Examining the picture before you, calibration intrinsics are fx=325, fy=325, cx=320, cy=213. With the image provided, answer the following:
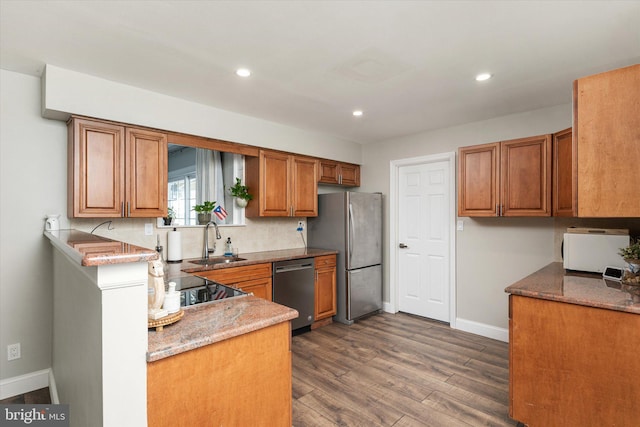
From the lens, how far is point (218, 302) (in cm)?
161

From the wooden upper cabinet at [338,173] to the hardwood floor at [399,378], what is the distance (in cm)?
195

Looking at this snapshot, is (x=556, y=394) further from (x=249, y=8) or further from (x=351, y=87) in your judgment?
(x=249, y=8)

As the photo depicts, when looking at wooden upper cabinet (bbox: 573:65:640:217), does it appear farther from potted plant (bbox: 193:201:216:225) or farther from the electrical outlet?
the electrical outlet

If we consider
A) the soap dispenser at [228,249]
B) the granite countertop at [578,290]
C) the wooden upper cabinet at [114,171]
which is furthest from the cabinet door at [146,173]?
the granite countertop at [578,290]

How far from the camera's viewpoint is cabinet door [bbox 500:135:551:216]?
2.93 m

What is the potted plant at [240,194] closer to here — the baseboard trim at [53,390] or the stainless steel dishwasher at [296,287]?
the stainless steel dishwasher at [296,287]

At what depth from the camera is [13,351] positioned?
249 centimetres

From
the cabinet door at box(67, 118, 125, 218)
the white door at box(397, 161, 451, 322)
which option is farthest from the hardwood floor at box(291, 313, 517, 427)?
the cabinet door at box(67, 118, 125, 218)

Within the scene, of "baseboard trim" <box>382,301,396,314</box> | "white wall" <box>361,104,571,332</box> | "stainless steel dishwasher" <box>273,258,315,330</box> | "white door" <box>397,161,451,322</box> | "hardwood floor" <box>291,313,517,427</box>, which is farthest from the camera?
"baseboard trim" <box>382,301,396,314</box>

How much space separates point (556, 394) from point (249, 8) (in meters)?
2.75

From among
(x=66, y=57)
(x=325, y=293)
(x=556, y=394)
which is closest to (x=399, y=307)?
(x=325, y=293)

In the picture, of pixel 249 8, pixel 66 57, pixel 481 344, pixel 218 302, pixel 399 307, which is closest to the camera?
pixel 218 302

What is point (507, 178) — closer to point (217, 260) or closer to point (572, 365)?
point (572, 365)

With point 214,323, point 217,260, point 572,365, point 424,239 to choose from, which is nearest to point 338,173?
point 424,239
